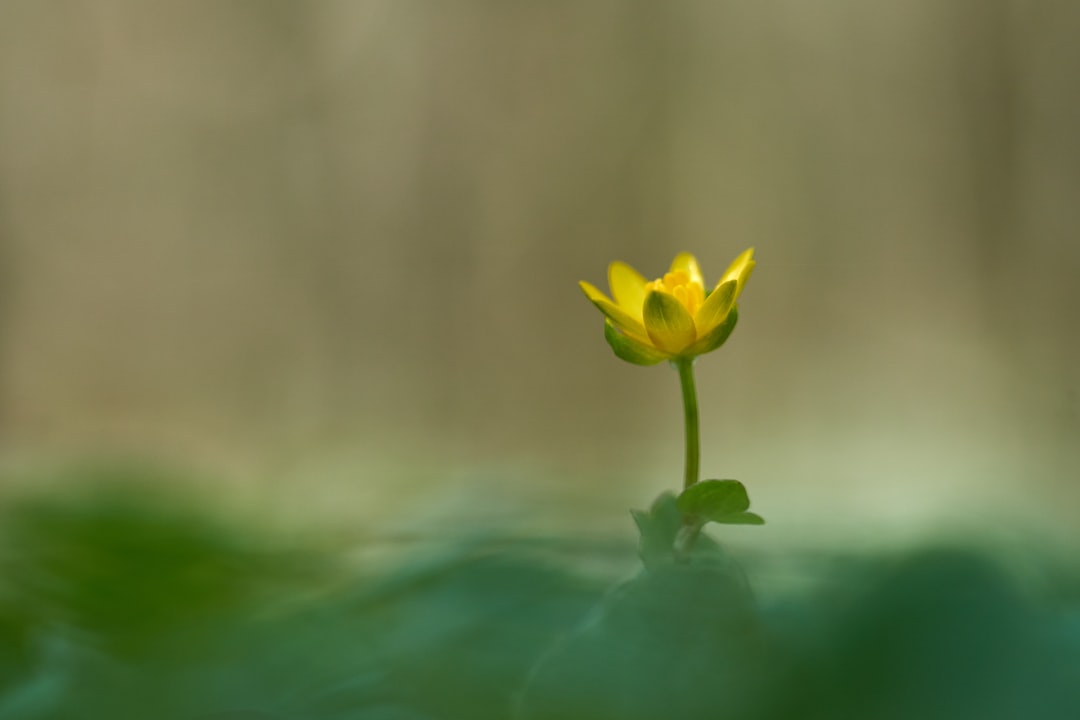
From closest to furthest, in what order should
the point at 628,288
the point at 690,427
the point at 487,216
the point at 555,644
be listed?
the point at 555,644
the point at 690,427
the point at 628,288
the point at 487,216

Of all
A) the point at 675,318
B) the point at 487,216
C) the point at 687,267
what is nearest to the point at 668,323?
the point at 675,318

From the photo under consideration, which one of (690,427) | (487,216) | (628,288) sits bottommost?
(690,427)

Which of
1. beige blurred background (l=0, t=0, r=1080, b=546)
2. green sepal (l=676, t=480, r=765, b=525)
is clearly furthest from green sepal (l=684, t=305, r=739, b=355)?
beige blurred background (l=0, t=0, r=1080, b=546)

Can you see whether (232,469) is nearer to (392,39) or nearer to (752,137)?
(392,39)

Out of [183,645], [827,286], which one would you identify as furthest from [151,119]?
[183,645]

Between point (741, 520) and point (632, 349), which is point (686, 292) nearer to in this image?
point (632, 349)

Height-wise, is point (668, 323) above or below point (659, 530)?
above

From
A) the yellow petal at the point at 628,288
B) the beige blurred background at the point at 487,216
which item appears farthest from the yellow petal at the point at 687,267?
the beige blurred background at the point at 487,216
